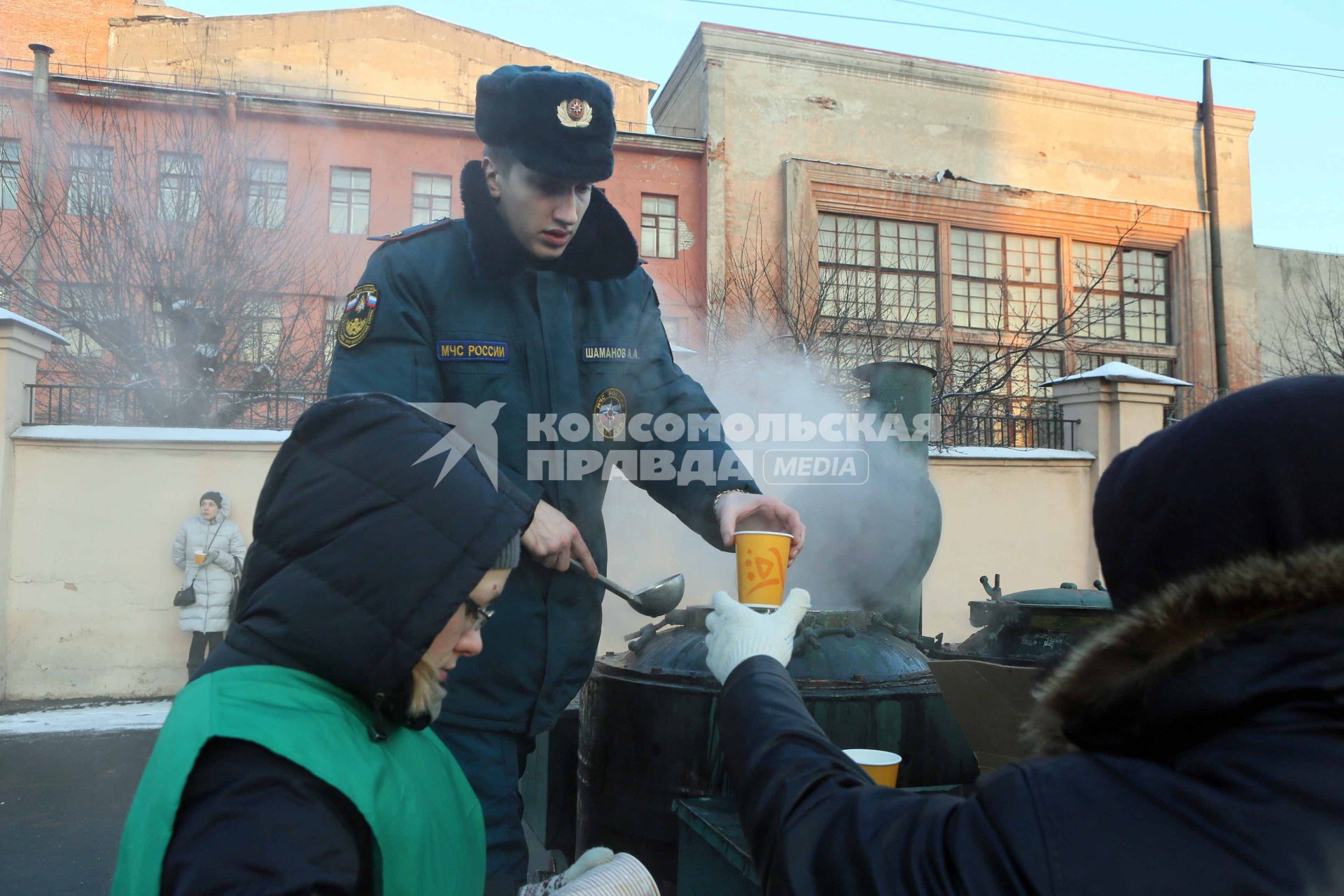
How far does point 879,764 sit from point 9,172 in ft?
60.2

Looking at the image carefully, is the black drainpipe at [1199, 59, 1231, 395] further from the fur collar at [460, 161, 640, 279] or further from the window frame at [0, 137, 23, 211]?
the window frame at [0, 137, 23, 211]

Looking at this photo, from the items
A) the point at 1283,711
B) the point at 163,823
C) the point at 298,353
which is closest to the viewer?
the point at 1283,711

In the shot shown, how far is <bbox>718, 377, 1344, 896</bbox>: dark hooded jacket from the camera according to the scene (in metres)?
0.90

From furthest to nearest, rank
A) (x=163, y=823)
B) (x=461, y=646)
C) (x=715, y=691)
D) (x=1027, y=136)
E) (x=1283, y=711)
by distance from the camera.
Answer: (x=1027, y=136)
(x=715, y=691)
(x=461, y=646)
(x=163, y=823)
(x=1283, y=711)

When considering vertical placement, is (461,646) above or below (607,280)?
below

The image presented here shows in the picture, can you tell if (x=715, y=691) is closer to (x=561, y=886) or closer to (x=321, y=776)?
(x=561, y=886)

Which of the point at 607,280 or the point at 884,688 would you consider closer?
the point at 607,280

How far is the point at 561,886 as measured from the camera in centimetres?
167

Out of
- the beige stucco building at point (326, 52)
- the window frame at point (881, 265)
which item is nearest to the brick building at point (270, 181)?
the window frame at point (881, 265)

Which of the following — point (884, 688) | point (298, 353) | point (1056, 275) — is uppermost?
point (1056, 275)

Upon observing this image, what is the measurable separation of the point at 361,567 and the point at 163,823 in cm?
40

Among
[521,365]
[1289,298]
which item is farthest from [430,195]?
[1289,298]

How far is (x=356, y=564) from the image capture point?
4.33 ft

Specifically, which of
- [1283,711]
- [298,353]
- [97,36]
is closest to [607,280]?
[1283,711]
